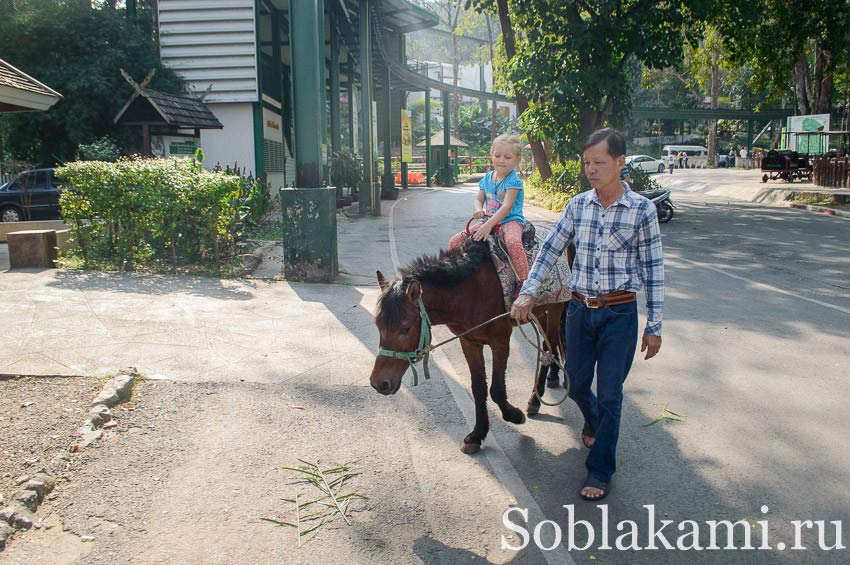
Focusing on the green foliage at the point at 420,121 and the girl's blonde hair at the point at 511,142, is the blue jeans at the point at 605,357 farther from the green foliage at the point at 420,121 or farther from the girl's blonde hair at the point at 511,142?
the green foliage at the point at 420,121

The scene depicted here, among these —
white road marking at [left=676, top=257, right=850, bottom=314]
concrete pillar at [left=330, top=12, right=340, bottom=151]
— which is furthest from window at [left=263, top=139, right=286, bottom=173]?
white road marking at [left=676, top=257, right=850, bottom=314]

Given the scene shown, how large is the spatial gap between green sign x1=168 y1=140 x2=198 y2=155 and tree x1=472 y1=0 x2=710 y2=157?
8938mm

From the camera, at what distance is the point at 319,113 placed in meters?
10.5

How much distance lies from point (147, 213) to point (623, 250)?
26.4ft

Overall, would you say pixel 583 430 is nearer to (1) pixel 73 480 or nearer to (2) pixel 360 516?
(2) pixel 360 516

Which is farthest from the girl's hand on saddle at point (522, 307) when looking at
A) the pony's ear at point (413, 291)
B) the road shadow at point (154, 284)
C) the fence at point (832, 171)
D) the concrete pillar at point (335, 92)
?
the fence at point (832, 171)

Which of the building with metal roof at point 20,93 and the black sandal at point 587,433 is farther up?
the building with metal roof at point 20,93

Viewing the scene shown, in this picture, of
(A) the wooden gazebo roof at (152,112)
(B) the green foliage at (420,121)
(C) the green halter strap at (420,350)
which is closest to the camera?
(C) the green halter strap at (420,350)

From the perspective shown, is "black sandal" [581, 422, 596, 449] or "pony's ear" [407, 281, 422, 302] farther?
"black sandal" [581, 422, 596, 449]

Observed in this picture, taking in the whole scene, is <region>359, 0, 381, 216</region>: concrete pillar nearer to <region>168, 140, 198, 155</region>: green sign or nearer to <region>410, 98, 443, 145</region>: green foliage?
<region>168, 140, 198, 155</region>: green sign

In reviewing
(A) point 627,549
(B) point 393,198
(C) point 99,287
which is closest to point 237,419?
(A) point 627,549

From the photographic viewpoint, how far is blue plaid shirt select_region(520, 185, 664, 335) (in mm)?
3949

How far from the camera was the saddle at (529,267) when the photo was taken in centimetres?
473

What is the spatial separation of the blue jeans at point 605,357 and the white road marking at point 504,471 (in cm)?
42
